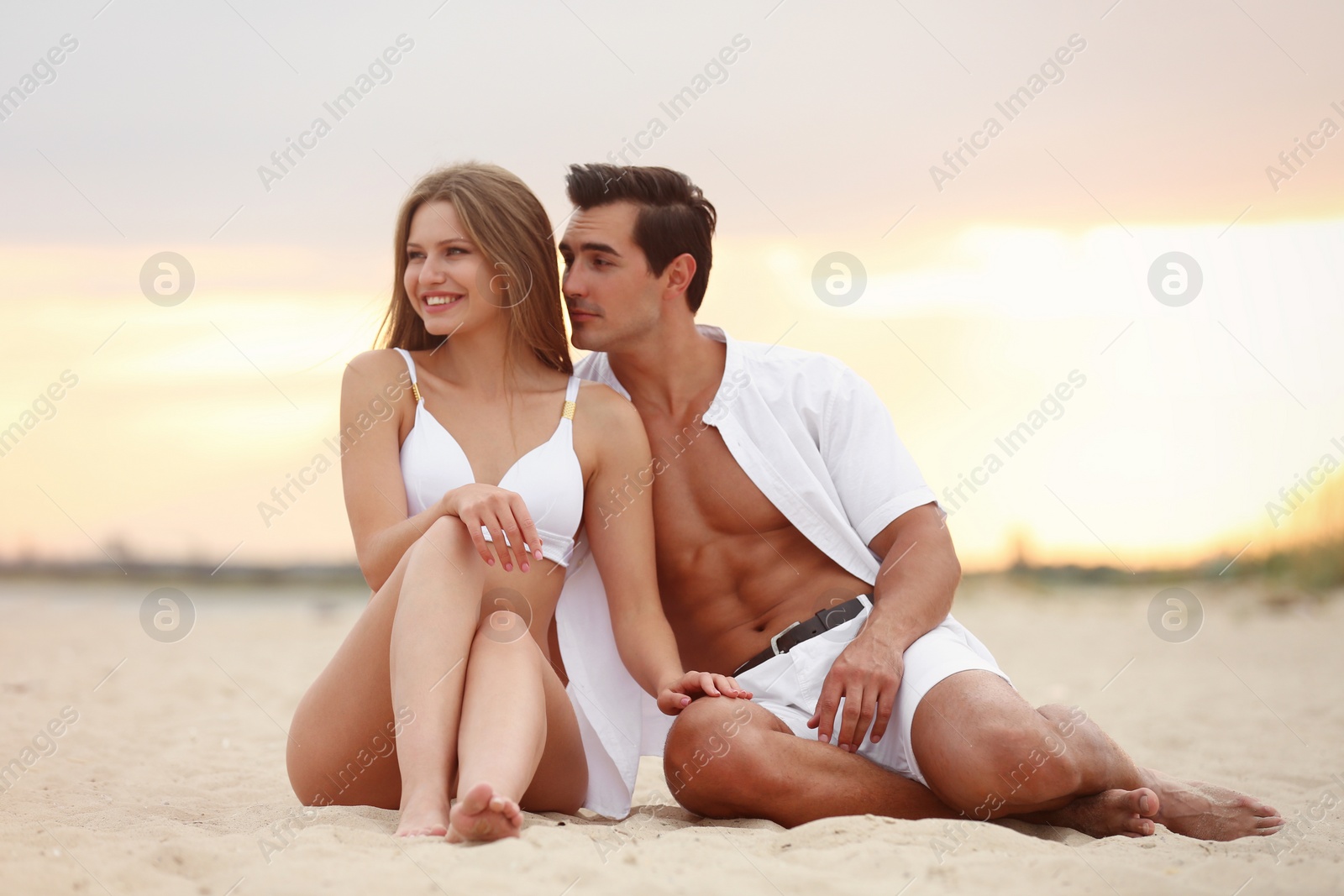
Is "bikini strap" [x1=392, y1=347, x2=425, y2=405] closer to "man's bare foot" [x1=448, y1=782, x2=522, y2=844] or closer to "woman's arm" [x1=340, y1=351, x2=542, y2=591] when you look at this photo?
"woman's arm" [x1=340, y1=351, x2=542, y2=591]

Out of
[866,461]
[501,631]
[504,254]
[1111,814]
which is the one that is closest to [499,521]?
[501,631]

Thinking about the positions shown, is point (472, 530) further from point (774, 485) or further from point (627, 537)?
point (774, 485)

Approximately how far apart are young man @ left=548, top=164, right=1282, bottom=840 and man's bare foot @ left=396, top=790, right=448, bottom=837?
74 cm

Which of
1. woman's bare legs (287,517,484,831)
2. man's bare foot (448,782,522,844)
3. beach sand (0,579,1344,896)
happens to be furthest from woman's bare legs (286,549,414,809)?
man's bare foot (448,782,522,844)

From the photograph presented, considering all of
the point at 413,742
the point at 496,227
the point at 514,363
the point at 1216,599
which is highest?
the point at 1216,599

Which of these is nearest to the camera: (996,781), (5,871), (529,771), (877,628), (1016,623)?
(5,871)

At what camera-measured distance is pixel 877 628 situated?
10.7 feet

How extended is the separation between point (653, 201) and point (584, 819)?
2.09 metres

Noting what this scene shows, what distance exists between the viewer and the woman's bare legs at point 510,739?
7.65ft

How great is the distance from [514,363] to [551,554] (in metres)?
0.64

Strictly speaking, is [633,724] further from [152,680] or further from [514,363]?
[152,680]

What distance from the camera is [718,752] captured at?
2998 mm

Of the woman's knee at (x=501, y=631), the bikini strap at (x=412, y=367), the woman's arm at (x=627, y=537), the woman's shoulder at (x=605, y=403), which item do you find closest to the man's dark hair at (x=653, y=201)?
the woman's shoulder at (x=605, y=403)

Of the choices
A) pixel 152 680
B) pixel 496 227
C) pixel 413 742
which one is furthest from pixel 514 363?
pixel 152 680
